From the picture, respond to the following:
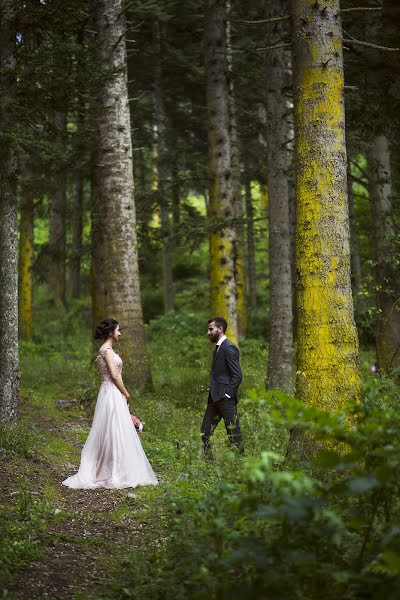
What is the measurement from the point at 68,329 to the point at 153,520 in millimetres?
18287

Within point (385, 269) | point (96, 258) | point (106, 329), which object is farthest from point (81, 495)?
point (96, 258)

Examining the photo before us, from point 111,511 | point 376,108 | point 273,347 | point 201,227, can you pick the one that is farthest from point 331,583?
point 376,108

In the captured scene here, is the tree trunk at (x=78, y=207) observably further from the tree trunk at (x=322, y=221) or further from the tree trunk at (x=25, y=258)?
the tree trunk at (x=322, y=221)

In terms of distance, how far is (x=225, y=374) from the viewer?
31.5ft

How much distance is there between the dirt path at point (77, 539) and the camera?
5.35m

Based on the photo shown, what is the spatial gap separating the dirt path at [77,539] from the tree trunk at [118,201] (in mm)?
4686

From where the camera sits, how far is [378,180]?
15.3 m

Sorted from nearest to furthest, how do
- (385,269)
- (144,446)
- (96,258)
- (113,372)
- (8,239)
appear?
(113,372)
(144,446)
(8,239)
(385,269)
(96,258)

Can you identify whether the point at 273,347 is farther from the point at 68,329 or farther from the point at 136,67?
the point at 136,67

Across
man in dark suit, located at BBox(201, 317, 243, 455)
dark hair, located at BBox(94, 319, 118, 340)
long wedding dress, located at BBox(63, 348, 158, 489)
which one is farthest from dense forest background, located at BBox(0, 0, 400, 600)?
dark hair, located at BBox(94, 319, 118, 340)

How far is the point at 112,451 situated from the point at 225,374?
1869 millimetres

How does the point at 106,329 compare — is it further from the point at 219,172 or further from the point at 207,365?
the point at 207,365

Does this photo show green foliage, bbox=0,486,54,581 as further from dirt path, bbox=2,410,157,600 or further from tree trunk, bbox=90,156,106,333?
tree trunk, bbox=90,156,106,333

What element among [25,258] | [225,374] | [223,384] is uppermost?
[25,258]
